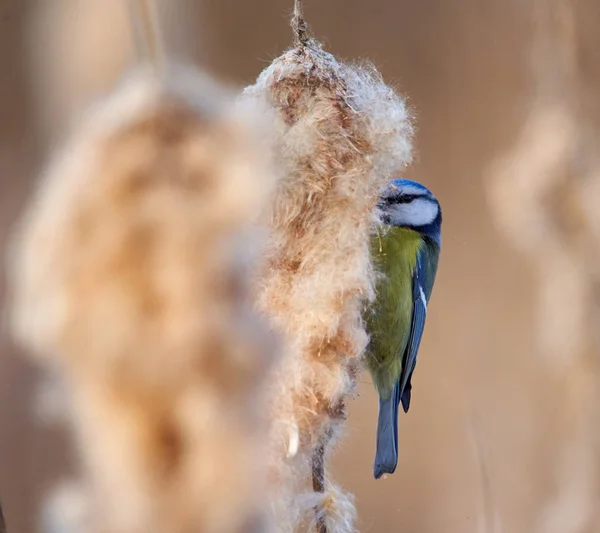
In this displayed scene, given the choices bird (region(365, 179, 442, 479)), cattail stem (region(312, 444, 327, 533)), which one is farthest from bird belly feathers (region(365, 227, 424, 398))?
cattail stem (region(312, 444, 327, 533))

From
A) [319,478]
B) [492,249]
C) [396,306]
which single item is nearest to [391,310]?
[396,306]

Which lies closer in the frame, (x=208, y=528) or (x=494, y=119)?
(x=208, y=528)

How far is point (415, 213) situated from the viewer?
789 millimetres

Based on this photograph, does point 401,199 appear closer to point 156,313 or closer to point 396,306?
point 396,306

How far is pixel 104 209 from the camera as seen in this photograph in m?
0.36

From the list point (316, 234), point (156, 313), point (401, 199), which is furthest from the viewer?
point (401, 199)

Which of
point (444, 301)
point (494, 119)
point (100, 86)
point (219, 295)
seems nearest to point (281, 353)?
point (219, 295)

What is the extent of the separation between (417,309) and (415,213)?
11cm

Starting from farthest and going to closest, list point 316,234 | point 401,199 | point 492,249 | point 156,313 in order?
point 492,249, point 401,199, point 316,234, point 156,313

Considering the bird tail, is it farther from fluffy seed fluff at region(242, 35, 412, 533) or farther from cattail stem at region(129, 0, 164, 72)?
cattail stem at region(129, 0, 164, 72)

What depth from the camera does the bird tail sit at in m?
0.76

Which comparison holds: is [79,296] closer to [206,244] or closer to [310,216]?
[206,244]

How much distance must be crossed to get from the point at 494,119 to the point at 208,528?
93 cm

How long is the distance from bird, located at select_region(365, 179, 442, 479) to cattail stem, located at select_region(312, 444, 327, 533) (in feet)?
0.64
